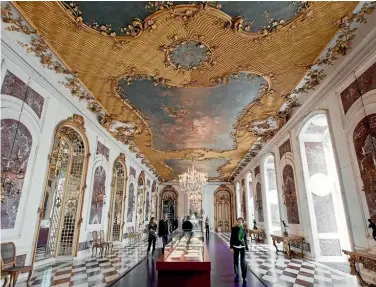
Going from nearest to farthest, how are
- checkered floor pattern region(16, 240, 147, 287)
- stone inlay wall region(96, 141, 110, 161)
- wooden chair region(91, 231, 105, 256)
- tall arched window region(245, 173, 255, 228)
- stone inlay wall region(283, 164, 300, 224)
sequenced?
checkered floor pattern region(16, 240, 147, 287), wooden chair region(91, 231, 105, 256), stone inlay wall region(283, 164, 300, 224), stone inlay wall region(96, 141, 110, 161), tall arched window region(245, 173, 255, 228)

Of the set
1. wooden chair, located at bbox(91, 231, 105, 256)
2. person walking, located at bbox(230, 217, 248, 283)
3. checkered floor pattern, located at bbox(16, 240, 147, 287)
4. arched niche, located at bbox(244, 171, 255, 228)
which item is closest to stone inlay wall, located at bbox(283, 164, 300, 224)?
person walking, located at bbox(230, 217, 248, 283)

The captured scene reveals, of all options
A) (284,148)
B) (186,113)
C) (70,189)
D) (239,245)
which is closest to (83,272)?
(70,189)

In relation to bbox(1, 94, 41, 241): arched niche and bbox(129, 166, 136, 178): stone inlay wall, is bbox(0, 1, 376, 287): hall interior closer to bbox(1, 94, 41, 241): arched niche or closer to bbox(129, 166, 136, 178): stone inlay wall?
bbox(1, 94, 41, 241): arched niche

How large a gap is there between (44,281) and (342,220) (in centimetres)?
912

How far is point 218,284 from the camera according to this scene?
5.07 meters

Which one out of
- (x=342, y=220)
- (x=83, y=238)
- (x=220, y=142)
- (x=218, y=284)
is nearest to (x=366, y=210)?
(x=342, y=220)

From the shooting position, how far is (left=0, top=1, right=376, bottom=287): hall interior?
443 cm

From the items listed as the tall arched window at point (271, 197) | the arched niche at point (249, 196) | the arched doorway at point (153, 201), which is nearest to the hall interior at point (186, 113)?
the tall arched window at point (271, 197)

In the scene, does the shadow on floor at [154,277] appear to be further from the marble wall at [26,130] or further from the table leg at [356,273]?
the marble wall at [26,130]

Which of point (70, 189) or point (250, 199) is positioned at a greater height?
point (250, 199)

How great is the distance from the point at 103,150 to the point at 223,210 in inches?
639

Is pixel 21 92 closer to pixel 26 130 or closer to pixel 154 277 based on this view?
pixel 26 130

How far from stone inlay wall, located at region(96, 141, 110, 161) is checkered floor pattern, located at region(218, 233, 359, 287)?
23.2 ft

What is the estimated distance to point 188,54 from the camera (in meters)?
5.51
